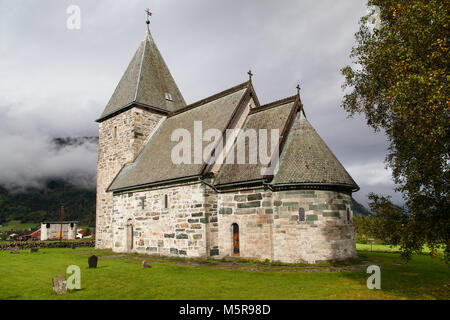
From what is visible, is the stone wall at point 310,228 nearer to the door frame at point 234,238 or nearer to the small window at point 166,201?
the door frame at point 234,238

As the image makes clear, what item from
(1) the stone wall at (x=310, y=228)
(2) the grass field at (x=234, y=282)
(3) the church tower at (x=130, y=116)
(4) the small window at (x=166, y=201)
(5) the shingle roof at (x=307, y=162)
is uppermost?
(3) the church tower at (x=130, y=116)

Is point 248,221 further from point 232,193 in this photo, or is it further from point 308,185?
point 308,185

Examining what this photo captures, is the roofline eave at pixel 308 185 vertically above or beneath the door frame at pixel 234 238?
above

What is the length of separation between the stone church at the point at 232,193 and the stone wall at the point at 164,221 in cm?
6

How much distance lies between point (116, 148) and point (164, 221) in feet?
38.7

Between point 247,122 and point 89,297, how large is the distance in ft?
50.5

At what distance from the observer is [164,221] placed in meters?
21.3

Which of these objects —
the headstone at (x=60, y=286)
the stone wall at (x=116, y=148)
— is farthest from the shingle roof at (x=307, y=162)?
the stone wall at (x=116, y=148)

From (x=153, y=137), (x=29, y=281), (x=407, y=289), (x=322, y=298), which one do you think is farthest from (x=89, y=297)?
(x=153, y=137)

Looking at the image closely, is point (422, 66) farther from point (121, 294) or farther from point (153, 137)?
point (153, 137)

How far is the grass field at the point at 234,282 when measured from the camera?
10148 mm

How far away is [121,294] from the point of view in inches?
409

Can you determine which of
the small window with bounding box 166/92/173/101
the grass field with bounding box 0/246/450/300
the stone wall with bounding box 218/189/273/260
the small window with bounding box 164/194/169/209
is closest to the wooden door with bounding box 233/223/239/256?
the stone wall with bounding box 218/189/273/260

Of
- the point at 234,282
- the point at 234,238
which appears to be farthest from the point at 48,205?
the point at 234,282
